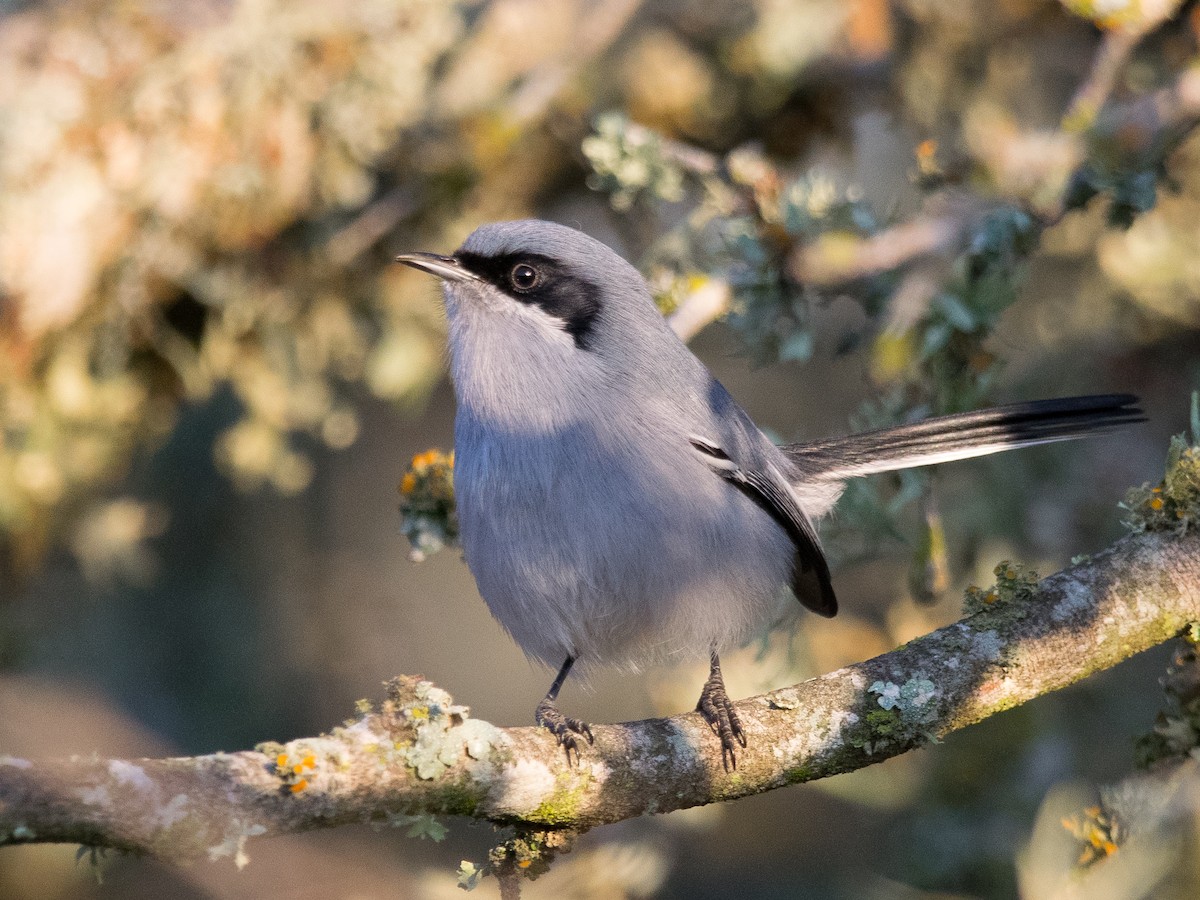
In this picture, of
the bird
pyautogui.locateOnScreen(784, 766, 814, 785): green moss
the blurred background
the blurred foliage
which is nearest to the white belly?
the bird

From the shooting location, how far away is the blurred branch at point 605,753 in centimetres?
196

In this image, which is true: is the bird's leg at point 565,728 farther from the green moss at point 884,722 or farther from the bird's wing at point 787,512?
the bird's wing at point 787,512

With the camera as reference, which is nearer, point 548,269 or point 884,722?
point 884,722

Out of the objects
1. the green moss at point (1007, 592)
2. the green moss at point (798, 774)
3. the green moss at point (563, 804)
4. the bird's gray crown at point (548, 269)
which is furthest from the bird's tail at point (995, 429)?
the green moss at point (563, 804)

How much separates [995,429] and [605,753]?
1851mm

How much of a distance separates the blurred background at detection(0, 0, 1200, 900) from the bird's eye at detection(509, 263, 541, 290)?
2.29ft

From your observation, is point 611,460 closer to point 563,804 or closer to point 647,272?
point 563,804

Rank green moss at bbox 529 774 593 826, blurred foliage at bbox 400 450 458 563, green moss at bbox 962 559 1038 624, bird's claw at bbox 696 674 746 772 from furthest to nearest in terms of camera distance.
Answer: blurred foliage at bbox 400 450 458 563 → green moss at bbox 962 559 1038 624 → bird's claw at bbox 696 674 746 772 → green moss at bbox 529 774 593 826

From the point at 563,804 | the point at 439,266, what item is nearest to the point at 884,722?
the point at 563,804

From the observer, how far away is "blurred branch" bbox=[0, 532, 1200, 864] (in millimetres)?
1962

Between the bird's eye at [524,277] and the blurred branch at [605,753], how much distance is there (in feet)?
4.82

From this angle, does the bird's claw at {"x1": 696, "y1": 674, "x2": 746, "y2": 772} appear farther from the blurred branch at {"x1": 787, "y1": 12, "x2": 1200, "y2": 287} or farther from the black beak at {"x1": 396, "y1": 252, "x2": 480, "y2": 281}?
the blurred branch at {"x1": 787, "y1": 12, "x2": 1200, "y2": 287}

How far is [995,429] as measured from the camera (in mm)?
3785

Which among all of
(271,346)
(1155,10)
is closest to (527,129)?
(271,346)
